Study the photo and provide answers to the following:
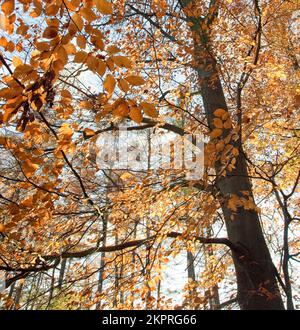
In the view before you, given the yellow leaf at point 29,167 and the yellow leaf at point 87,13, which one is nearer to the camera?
the yellow leaf at point 87,13

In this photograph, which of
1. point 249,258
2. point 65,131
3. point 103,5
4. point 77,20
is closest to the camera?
point 103,5

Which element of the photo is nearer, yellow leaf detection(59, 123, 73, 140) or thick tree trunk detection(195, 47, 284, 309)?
yellow leaf detection(59, 123, 73, 140)

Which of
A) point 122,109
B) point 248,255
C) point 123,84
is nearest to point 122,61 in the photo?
point 123,84

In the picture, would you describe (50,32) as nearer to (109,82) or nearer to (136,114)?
(109,82)

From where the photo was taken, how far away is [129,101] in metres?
1.32

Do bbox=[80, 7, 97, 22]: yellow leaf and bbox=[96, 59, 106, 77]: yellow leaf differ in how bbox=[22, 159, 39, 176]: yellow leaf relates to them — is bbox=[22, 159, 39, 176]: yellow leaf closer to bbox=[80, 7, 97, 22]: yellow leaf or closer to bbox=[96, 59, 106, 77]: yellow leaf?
bbox=[96, 59, 106, 77]: yellow leaf

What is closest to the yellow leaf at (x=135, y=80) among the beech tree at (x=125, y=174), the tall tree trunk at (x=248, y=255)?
the beech tree at (x=125, y=174)

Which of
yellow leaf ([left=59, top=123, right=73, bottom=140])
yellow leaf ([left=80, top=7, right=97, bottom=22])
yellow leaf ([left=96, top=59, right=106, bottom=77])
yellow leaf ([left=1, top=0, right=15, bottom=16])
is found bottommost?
yellow leaf ([left=96, top=59, right=106, bottom=77])

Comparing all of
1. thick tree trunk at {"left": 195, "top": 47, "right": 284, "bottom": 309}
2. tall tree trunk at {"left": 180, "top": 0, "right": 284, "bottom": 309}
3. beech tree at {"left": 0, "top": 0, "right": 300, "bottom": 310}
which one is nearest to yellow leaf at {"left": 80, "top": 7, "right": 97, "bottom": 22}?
beech tree at {"left": 0, "top": 0, "right": 300, "bottom": 310}

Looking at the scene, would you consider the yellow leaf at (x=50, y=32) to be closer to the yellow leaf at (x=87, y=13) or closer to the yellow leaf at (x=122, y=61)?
the yellow leaf at (x=87, y=13)

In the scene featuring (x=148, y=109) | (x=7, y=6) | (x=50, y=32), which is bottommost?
(x=148, y=109)

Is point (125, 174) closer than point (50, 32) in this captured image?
No
